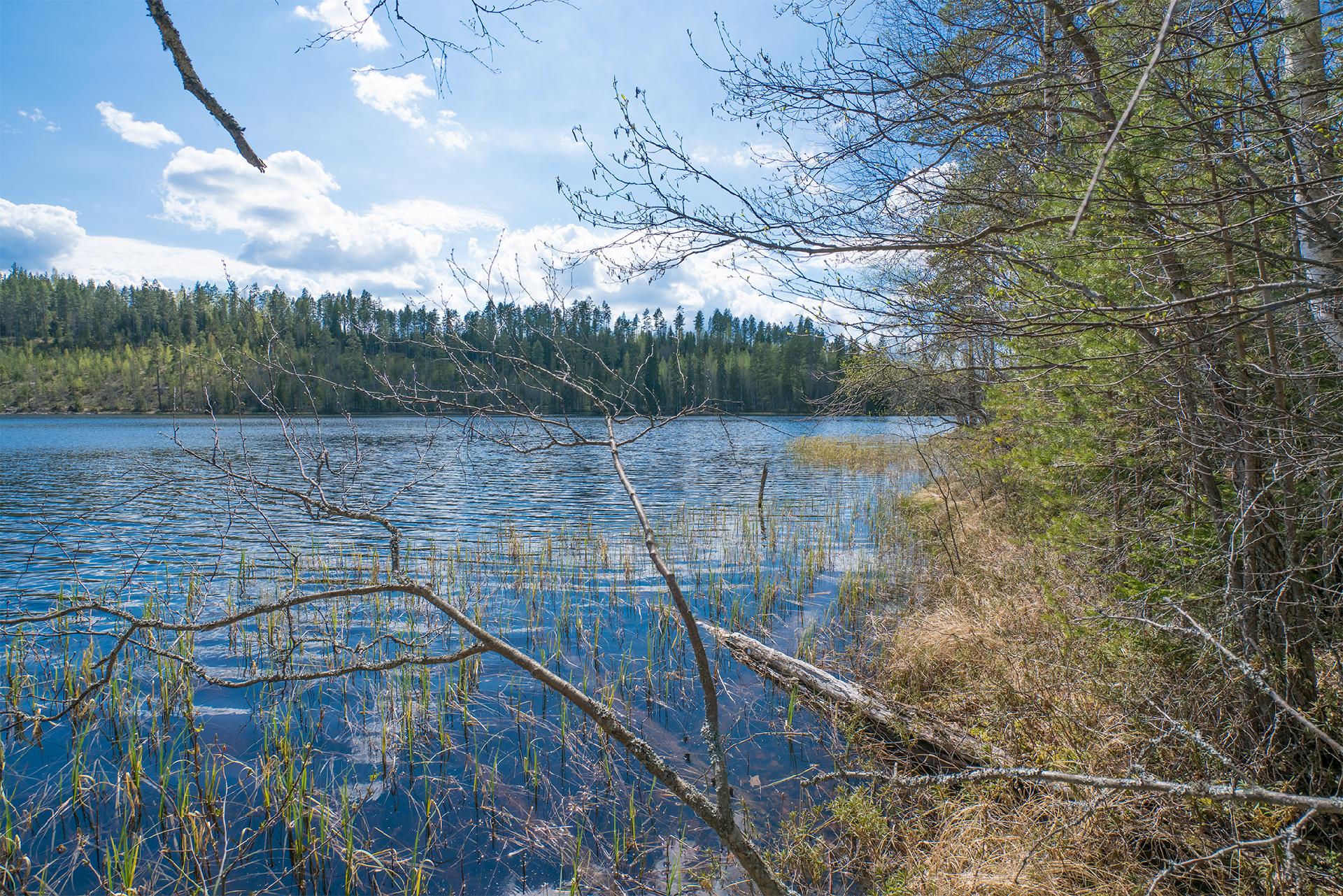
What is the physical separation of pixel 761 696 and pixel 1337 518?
15.6ft

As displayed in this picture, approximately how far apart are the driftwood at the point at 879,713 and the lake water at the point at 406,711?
Answer: 221mm

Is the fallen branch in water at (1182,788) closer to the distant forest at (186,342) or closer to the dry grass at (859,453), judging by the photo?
the dry grass at (859,453)

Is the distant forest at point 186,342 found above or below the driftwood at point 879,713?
above

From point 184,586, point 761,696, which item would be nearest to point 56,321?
point 184,586

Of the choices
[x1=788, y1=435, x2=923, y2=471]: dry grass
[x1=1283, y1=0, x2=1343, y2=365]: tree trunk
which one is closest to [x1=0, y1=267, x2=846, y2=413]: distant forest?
[x1=788, y1=435, x2=923, y2=471]: dry grass

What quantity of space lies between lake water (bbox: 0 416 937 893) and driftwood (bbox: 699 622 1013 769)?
0.22 meters

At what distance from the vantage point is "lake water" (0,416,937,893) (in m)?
4.46

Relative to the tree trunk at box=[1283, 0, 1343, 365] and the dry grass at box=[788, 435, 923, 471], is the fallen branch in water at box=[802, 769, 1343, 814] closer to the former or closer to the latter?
the tree trunk at box=[1283, 0, 1343, 365]

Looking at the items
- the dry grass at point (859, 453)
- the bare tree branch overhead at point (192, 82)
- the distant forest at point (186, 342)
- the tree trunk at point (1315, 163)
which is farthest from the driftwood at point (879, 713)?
the distant forest at point (186, 342)

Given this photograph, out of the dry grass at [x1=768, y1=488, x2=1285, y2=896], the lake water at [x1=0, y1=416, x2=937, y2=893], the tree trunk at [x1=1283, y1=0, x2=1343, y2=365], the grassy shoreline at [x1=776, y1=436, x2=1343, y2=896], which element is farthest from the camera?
the lake water at [x1=0, y1=416, x2=937, y2=893]

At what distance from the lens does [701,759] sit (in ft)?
19.2

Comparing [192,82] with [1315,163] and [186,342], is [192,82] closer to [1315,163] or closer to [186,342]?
[1315,163]

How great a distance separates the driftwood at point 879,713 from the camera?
5039mm

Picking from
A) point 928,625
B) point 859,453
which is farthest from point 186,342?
point 928,625
